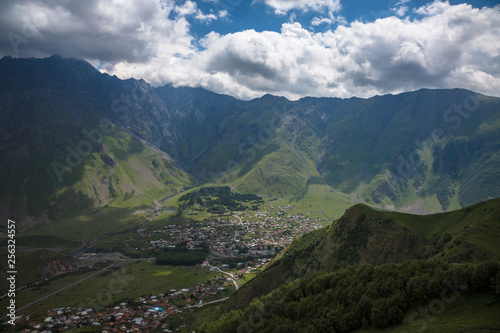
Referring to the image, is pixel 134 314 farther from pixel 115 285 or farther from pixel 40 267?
pixel 40 267

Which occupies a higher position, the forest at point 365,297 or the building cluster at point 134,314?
the forest at point 365,297

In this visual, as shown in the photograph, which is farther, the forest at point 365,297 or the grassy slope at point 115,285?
the grassy slope at point 115,285

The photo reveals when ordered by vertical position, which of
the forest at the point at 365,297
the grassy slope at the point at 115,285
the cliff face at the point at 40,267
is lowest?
the grassy slope at the point at 115,285

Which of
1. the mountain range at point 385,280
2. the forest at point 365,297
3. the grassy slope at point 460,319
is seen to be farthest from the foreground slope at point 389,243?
the grassy slope at point 460,319

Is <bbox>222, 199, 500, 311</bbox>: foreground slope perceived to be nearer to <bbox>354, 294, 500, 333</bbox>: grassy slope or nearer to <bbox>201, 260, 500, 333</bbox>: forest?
<bbox>201, 260, 500, 333</bbox>: forest

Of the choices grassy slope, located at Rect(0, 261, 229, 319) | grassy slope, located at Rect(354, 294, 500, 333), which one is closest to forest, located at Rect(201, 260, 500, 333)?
grassy slope, located at Rect(354, 294, 500, 333)

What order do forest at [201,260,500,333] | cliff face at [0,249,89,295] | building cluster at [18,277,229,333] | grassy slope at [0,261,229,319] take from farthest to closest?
1. cliff face at [0,249,89,295]
2. grassy slope at [0,261,229,319]
3. building cluster at [18,277,229,333]
4. forest at [201,260,500,333]

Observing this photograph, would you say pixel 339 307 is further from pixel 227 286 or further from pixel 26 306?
pixel 26 306

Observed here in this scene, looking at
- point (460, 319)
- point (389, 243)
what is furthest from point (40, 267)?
point (460, 319)

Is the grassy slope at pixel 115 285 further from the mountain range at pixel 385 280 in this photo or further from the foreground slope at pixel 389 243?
the mountain range at pixel 385 280

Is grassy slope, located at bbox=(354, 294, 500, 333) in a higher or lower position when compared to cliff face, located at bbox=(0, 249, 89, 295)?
higher

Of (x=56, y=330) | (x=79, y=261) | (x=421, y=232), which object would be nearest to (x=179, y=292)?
(x=56, y=330)
